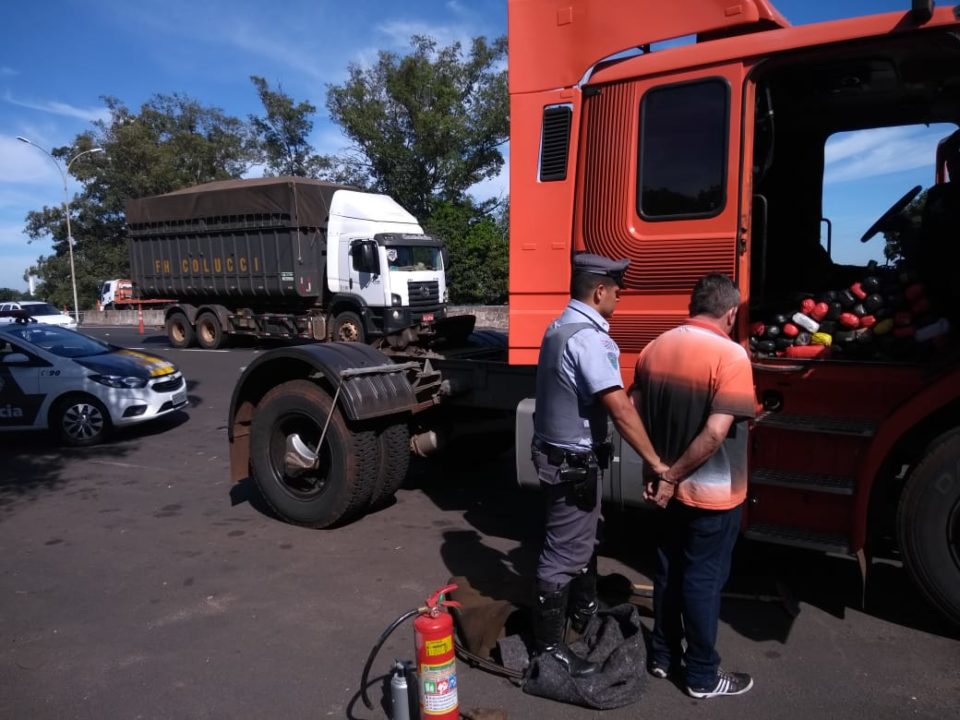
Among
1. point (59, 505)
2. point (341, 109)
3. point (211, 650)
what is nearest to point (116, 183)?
point (341, 109)

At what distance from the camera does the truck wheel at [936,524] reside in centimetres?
317

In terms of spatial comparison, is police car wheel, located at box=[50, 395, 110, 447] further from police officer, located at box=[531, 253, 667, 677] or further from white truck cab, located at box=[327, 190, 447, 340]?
white truck cab, located at box=[327, 190, 447, 340]

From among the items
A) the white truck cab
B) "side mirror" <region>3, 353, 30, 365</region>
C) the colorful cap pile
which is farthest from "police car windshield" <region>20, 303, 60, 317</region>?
the colorful cap pile

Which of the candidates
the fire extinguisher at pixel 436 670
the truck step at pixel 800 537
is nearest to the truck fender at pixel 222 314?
the truck step at pixel 800 537

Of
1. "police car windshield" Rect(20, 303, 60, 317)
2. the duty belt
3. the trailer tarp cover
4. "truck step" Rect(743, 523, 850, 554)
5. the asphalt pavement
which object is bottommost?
the asphalt pavement

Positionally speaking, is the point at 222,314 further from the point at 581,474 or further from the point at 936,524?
the point at 936,524

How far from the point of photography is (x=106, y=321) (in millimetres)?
38875

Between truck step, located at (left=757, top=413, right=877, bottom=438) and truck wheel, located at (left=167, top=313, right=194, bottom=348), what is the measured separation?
64.4ft

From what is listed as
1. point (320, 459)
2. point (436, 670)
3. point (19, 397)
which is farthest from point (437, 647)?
point (19, 397)

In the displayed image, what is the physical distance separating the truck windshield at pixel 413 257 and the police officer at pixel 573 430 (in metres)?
14.0

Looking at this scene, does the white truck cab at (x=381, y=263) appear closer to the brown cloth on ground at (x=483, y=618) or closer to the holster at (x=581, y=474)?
the brown cloth on ground at (x=483, y=618)

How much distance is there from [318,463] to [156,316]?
33435mm

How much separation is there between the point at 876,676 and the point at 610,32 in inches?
134

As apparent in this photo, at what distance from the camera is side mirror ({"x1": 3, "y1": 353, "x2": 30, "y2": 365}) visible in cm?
840
